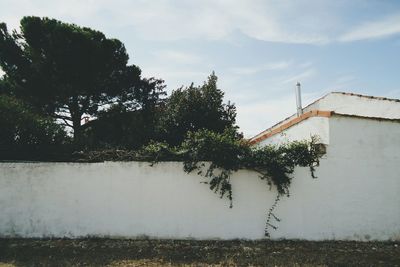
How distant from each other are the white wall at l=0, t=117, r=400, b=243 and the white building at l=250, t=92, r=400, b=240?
3cm

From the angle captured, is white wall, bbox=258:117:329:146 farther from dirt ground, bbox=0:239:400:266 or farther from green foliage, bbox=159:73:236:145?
green foliage, bbox=159:73:236:145

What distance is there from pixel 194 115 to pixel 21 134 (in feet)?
27.5

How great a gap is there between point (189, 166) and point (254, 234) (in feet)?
8.85

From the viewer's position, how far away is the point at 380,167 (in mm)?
10453

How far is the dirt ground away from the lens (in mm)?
8062

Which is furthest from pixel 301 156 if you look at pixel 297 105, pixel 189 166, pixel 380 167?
pixel 297 105

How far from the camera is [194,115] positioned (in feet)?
59.4

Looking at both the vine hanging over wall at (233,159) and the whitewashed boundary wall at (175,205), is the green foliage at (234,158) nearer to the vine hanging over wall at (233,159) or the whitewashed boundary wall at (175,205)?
the vine hanging over wall at (233,159)

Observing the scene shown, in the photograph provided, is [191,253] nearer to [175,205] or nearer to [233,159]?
[175,205]

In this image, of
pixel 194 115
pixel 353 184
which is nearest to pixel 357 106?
pixel 353 184

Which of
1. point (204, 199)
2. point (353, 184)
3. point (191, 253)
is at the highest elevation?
point (353, 184)

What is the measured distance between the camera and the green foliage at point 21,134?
38.6ft

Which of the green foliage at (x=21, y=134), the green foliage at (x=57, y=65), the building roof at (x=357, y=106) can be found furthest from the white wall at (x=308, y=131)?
the green foliage at (x=57, y=65)

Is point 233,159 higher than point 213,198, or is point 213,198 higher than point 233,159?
point 233,159
